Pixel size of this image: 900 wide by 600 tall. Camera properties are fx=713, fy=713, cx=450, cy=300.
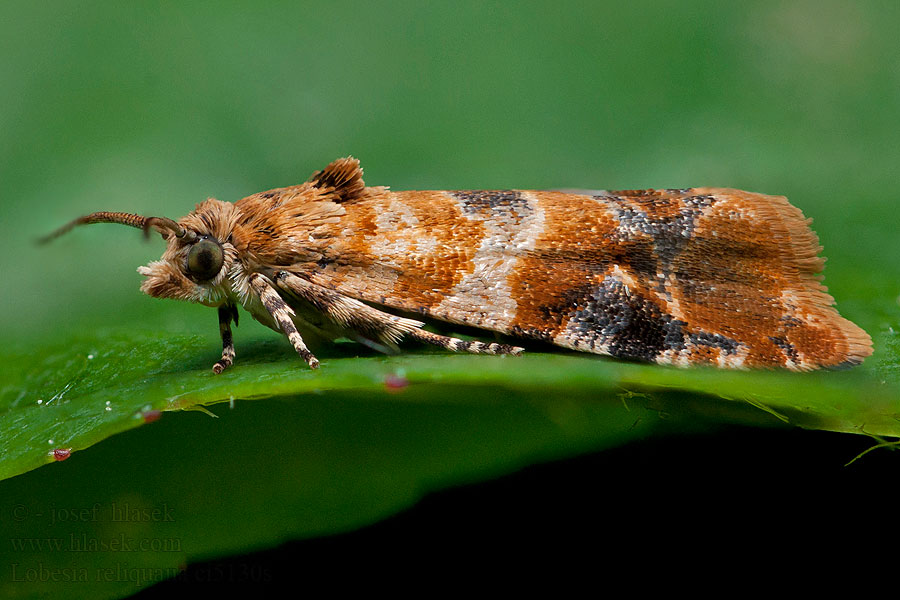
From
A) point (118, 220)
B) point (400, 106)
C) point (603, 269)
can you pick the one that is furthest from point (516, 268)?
point (400, 106)

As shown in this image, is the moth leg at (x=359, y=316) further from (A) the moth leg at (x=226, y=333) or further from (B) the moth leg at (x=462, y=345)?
(A) the moth leg at (x=226, y=333)

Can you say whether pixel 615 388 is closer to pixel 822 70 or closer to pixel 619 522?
pixel 619 522

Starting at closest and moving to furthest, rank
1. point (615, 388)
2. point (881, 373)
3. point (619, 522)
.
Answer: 1. point (615, 388)
2. point (881, 373)
3. point (619, 522)

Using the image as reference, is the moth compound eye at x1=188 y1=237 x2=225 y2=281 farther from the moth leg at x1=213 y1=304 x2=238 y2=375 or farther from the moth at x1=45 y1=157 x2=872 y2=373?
the moth leg at x1=213 y1=304 x2=238 y2=375

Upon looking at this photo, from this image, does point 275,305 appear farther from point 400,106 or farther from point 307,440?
point 400,106

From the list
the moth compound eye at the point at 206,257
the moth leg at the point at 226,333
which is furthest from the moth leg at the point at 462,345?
the moth compound eye at the point at 206,257

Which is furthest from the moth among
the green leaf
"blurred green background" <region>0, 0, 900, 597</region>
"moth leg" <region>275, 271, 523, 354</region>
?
"blurred green background" <region>0, 0, 900, 597</region>

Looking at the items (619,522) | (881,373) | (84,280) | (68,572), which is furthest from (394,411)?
(84,280)

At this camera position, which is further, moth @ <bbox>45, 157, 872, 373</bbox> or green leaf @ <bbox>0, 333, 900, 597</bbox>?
moth @ <bbox>45, 157, 872, 373</bbox>
